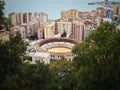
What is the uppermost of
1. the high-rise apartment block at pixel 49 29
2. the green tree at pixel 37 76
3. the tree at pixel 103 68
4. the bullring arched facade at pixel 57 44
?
the tree at pixel 103 68

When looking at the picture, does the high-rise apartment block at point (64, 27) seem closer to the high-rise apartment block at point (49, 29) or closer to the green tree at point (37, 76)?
the high-rise apartment block at point (49, 29)

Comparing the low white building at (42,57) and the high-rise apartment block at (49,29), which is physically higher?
the high-rise apartment block at (49,29)

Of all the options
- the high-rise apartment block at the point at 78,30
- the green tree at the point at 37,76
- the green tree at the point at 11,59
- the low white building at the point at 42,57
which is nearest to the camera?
the green tree at the point at 11,59

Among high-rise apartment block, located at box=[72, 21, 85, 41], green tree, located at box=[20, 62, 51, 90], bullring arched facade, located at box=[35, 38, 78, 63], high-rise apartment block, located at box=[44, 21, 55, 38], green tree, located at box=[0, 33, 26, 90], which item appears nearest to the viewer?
green tree, located at box=[0, 33, 26, 90]

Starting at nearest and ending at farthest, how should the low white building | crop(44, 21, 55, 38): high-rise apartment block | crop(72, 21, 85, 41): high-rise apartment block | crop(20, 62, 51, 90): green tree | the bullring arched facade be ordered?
1. crop(20, 62, 51, 90): green tree
2. the low white building
3. the bullring arched facade
4. crop(72, 21, 85, 41): high-rise apartment block
5. crop(44, 21, 55, 38): high-rise apartment block

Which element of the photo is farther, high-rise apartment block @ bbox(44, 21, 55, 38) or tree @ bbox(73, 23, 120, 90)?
high-rise apartment block @ bbox(44, 21, 55, 38)

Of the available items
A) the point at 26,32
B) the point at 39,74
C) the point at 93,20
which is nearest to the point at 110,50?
the point at 39,74

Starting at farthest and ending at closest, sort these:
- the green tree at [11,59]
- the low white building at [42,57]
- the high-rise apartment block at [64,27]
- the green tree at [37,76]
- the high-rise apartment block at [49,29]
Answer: the high-rise apartment block at [64,27], the high-rise apartment block at [49,29], the low white building at [42,57], the green tree at [37,76], the green tree at [11,59]

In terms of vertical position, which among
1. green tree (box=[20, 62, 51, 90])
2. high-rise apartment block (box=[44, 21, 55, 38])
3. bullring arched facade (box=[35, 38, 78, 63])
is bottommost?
bullring arched facade (box=[35, 38, 78, 63])

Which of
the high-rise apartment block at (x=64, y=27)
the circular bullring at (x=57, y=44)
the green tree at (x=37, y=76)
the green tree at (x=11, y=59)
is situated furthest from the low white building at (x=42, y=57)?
the green tree at (x=11, y=59)

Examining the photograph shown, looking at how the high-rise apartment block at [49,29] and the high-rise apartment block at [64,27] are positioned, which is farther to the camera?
the high-rise apartment block at [64,27]

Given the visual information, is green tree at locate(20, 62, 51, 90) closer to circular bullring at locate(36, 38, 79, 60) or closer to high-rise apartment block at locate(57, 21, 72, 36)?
circular bullring at locate(36, 38, 79, 60)

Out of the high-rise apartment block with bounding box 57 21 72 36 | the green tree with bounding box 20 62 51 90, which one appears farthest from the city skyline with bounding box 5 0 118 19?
the green tree with bounding box 20 62 51 90
